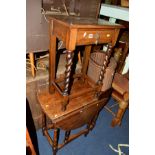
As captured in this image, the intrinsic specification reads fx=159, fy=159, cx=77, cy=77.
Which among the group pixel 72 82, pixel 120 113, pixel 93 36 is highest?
pixel 93 36

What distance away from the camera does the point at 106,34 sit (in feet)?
3.99

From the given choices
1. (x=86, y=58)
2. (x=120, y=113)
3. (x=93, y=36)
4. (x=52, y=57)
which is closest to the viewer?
(x=93, y=36)

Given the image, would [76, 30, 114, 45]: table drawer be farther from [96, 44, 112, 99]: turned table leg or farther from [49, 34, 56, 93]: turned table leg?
[49, 34, 56, 93]: turned table leg

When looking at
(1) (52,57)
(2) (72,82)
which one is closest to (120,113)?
(2) (72,82)

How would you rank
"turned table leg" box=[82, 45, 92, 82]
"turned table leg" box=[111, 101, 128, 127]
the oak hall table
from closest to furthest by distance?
1. the oak hall table
2. "turned table leg" box=[82, 45, 92, 82]
3. "turned table leg" box=[111, 101, 128, 127]

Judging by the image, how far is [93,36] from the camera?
115 centimetres

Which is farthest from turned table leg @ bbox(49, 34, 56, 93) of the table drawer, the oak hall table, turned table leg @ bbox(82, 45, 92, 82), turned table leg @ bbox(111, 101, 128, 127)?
turned table leg @ bbox(111, 101, 128, 127)

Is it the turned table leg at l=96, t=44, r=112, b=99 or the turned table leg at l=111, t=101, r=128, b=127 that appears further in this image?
the turned table leg at l=111, t=101, r=128, b=127

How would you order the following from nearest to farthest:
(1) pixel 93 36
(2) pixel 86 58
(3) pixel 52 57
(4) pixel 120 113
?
(1) pixel 93 36 → (3) pixel 52 57 → (2) pixel 86 58 → (4) pixel 120 113

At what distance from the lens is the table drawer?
1076 mm

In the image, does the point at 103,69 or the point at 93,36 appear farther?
the point at 103,69

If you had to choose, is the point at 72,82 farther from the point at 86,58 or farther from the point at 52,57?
the point at 52,57
